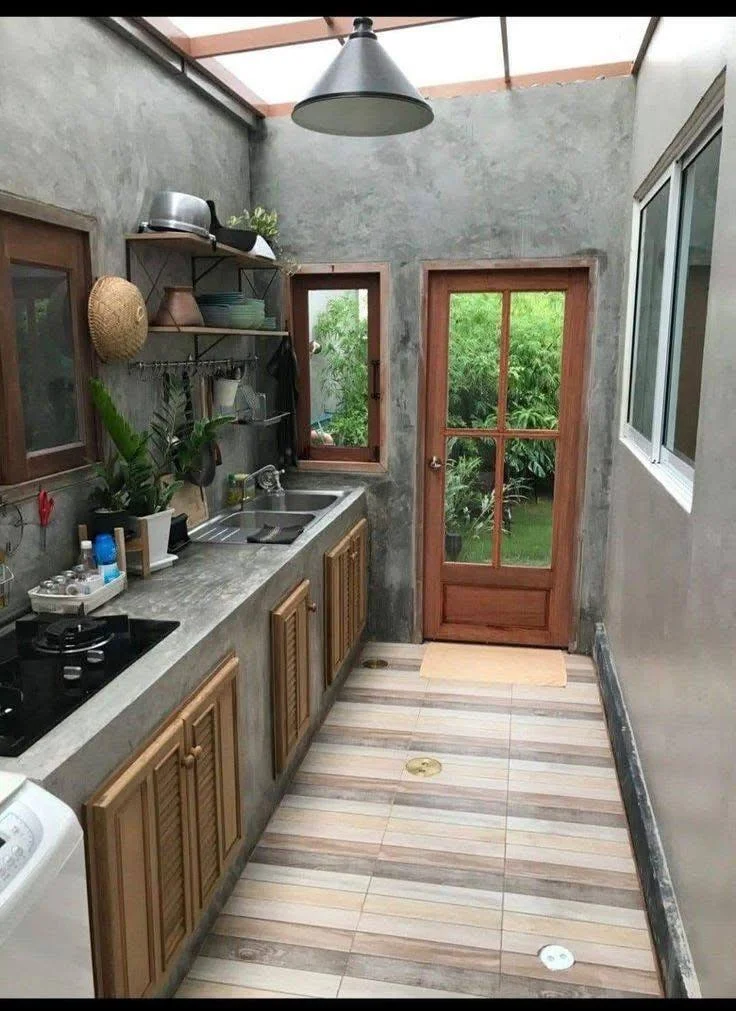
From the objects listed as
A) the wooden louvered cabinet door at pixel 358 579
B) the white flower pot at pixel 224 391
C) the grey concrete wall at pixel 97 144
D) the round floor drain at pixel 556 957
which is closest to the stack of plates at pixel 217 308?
the grey concrete wall at pixel 97 144

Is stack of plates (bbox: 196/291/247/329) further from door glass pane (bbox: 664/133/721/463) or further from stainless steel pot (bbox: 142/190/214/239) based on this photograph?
door glass pane (bbox: 664/133/721/463)

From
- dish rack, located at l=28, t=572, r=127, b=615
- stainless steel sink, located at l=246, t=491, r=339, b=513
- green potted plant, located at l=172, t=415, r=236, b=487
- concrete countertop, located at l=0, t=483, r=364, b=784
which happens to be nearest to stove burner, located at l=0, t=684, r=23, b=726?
concrete countertop, located at l=0, t=483, r=364, b=784

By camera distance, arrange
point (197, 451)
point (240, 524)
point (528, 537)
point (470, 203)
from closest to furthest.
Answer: point (197, 451) → point (240, 524) → point (470, 203) → point (528, 537)

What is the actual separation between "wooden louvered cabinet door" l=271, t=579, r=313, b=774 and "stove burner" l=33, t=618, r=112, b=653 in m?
0.77

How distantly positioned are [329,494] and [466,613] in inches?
42.7

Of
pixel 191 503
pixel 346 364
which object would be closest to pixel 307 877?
pixel 191 503

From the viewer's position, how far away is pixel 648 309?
3430mm

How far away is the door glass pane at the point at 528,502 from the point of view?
4301 millimetres

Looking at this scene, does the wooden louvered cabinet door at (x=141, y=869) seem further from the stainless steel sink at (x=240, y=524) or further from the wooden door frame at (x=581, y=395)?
the wooden door frame at (x=581, y=395)

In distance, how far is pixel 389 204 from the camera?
4117 millimetres

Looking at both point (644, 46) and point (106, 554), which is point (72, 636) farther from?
point (644, 46)

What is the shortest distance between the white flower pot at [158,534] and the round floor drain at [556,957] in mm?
1740

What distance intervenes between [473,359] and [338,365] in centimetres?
75
